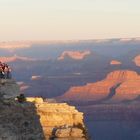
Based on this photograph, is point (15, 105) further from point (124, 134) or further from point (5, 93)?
point (124, 134)

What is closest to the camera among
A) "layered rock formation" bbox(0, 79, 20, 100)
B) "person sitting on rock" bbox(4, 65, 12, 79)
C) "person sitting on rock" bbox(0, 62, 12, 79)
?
"layered rock formation" bbox(0, 79, 20, 100)

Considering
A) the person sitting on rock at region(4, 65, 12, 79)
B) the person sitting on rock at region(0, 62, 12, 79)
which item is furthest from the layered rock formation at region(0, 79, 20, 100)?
the person sitting on rock at region(4, 65, 12, 79)

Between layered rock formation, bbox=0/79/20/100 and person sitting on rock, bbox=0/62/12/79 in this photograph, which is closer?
layered rock formation, bbox=0/79/20/100

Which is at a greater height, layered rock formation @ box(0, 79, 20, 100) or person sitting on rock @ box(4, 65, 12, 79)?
person sitting on rock @ box(4, 65, 12, 79)

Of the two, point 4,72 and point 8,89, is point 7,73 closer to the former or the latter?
point 4,72

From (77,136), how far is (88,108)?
161 meters

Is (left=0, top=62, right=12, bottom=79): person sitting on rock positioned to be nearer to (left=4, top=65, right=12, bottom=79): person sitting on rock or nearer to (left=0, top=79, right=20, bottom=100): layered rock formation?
(left=4, top=65, right=12, bottom=79): person sitting on rock

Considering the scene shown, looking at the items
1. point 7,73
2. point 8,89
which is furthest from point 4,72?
point 8,89

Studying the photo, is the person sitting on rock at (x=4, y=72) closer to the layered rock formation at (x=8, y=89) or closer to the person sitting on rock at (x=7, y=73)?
the person sitting on rock at (x=7, y=73)

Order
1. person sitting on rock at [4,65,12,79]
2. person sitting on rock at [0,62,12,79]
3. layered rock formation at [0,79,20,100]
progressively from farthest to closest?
1. person sitting on rock at [4,65,12,79]
2. person sitting on rock at [0,62,12,79]
3. layered rock formation at [0,79,20,100]

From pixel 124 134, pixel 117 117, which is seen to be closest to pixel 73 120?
pixel 124 134

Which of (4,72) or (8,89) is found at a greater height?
(4,72)

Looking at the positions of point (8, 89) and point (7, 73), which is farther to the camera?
point (7, 73)

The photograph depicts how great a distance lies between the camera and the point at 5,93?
51.4 feet
